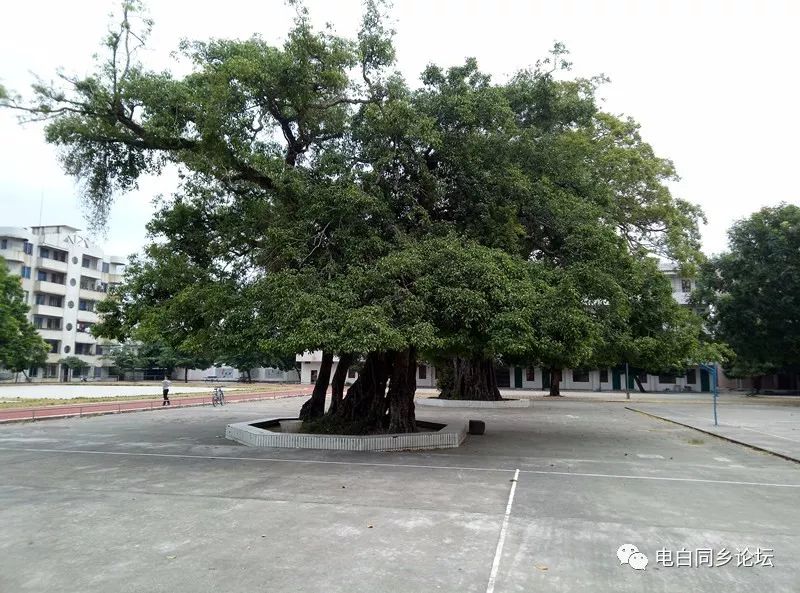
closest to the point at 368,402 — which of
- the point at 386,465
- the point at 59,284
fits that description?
the point at 386,465

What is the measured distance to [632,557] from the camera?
18.1ft

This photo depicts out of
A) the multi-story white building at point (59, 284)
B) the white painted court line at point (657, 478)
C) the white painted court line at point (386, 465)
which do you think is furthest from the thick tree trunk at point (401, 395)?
the multi-story white building at point (59, 284)

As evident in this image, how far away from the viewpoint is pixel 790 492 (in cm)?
879

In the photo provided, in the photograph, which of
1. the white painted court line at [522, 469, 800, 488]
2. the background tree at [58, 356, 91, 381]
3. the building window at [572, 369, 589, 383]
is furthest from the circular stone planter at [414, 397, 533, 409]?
the background tree at [58, 356, 91, 381]

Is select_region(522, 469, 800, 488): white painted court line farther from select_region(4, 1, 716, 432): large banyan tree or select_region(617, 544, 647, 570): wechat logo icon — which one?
select_region(617, 544, 647, 570): wechat logo icon

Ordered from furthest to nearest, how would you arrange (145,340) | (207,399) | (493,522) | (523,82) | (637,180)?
(207,399), (637,180), (523,82), (145,340), (493,522)

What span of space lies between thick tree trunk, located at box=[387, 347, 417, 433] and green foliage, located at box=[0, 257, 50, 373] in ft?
144

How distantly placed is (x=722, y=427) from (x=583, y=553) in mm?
15719

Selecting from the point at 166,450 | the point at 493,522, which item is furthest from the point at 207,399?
the point at 493,522

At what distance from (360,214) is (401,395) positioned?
4975mm

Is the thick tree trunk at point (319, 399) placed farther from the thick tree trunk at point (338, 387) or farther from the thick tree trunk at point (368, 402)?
the thick tree trunk at point (368, 402)

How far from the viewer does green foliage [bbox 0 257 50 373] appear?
151ft

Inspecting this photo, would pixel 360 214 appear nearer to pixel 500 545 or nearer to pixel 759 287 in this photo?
pixel 500 545

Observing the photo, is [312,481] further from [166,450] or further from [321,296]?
[166,450]
